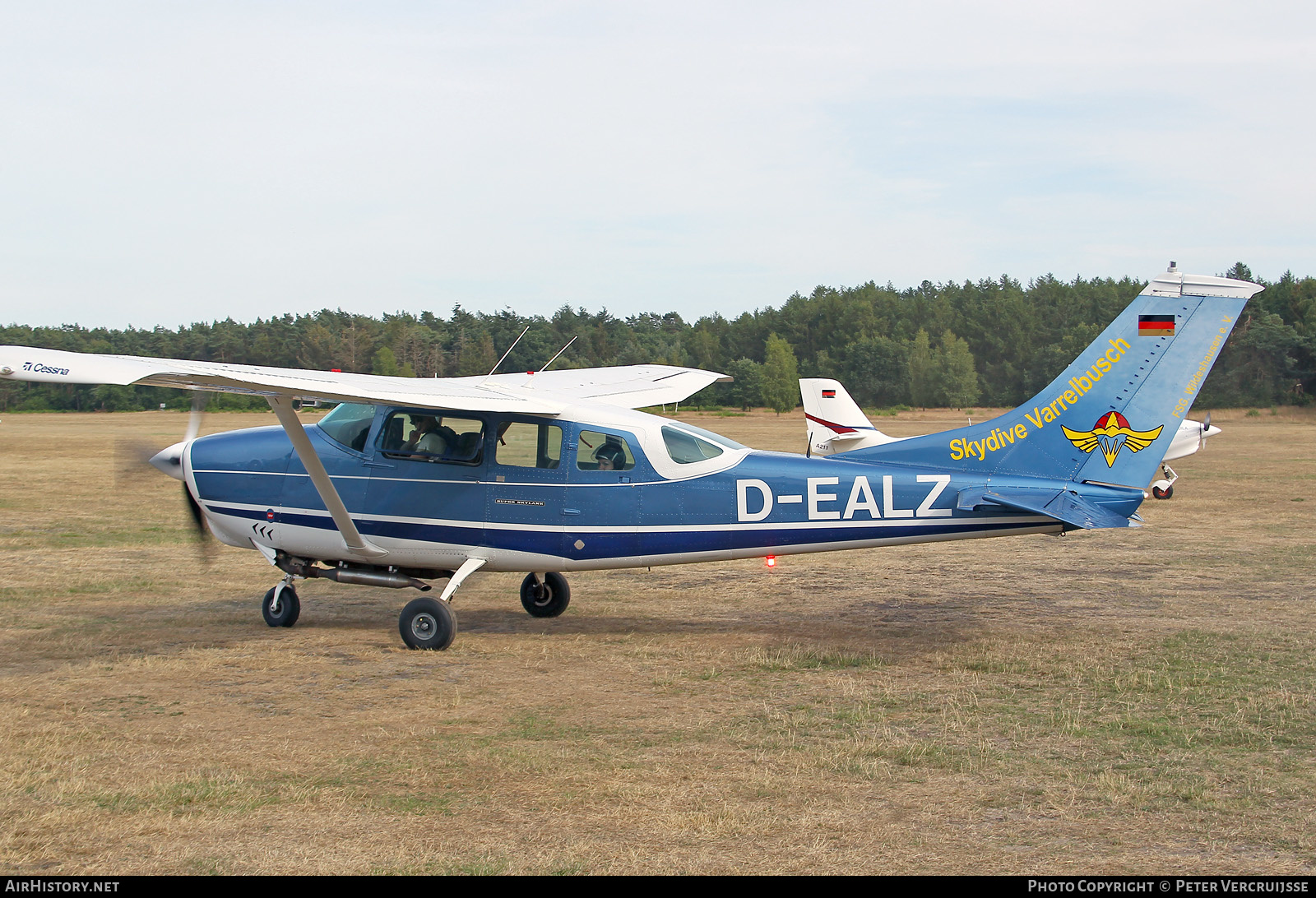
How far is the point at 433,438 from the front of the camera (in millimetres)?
9141

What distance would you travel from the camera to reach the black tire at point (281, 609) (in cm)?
957

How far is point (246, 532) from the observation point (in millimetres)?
9547

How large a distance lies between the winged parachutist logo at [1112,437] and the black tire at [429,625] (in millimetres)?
5354

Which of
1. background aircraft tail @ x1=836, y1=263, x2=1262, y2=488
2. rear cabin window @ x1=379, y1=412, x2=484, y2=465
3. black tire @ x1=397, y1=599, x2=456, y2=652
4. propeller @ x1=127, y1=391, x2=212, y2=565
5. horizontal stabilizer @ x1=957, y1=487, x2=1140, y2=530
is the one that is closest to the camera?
horizontal stabilizer @ x1=957, y1=487, x2=1140, y2=530

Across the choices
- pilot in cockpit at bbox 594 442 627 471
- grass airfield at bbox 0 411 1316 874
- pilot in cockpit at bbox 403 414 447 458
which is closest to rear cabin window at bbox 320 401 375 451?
pilot in cockpit at bbox 403 414 447 458

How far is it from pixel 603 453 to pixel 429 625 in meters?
2.05

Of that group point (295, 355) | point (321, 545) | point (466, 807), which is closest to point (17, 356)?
point (321, 545)

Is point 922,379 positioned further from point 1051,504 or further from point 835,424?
point 1051,504

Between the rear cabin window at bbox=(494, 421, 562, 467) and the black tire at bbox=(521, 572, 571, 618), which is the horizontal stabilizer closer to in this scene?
the rear cabin window at bbox=(494, 421, 562, 467)

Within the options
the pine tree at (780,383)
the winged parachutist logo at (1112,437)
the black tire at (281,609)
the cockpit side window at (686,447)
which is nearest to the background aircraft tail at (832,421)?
the cockpit side window at (686,447)

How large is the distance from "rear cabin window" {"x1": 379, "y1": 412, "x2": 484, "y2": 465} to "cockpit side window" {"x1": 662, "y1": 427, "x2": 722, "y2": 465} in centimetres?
163

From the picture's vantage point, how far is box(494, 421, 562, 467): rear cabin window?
353 inches

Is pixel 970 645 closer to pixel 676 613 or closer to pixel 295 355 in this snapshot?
pixel 676 613

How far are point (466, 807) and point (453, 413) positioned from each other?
4489mm
